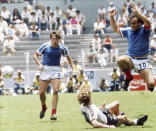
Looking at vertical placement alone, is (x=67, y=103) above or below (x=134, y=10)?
below

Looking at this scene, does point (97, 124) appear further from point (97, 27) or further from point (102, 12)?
point (102, 12)

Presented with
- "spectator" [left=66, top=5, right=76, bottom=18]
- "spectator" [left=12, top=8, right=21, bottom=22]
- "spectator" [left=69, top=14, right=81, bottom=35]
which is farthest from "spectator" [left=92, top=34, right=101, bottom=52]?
"spectator" [left=12, top=8, right=21, bottom=22]

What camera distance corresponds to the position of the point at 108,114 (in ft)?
40.5

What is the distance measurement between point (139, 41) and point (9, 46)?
2213cm

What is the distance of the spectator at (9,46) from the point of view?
35250mm

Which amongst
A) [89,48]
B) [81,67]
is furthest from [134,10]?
[89,48]

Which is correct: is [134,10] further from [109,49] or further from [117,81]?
[109,49]

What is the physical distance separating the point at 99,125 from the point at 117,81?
1790 cm

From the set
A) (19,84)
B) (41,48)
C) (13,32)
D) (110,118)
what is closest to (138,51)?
(110,118)

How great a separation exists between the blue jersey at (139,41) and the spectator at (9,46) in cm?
2150

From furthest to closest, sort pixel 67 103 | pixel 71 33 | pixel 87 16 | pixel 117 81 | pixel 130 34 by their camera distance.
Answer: pixel 87 16 < pixel 71 33 < pixel 117 81 < pixel 67 103 < pixel 130 34

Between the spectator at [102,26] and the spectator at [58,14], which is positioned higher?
the spectator at [58,14]

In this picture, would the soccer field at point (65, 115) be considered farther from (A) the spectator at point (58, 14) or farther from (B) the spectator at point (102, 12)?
(A) the spectator at point (58, 14)

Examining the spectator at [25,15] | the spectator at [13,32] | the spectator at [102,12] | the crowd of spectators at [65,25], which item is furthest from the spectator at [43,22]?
the spectator at [102,12]
